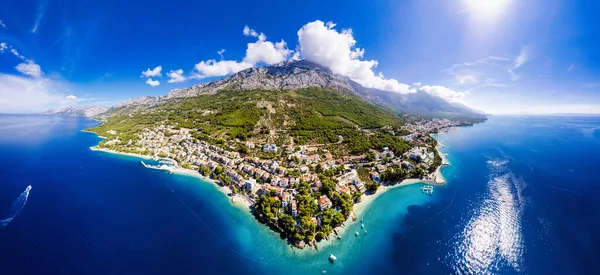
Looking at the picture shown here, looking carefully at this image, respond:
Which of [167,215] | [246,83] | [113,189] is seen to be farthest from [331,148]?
[246,83]

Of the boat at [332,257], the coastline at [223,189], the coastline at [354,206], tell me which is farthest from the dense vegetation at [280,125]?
the boat at [332,257]

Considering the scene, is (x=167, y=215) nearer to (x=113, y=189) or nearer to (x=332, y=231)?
(x=113, y=189)

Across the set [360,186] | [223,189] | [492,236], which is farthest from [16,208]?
[492,236]

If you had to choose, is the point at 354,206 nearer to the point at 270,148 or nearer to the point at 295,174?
the point at 295,174

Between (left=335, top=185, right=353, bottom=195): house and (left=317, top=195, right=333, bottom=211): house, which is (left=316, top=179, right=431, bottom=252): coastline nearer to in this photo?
(left=335, top=185, right=353, bottom=195): house

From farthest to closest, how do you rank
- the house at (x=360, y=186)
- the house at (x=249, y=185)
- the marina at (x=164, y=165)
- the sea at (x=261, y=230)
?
the marina at (x=164, y=165) → the house at (x=360, y=186) → the house at (x=249, y=185) → the sea at (x=261, y=230)

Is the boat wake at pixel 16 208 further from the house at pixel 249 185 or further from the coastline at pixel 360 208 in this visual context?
the coastline at pixel 360 208

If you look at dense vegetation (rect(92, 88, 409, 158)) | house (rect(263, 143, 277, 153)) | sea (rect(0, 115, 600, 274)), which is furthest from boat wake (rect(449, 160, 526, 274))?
house (rect(263, 143, 277, 153))
